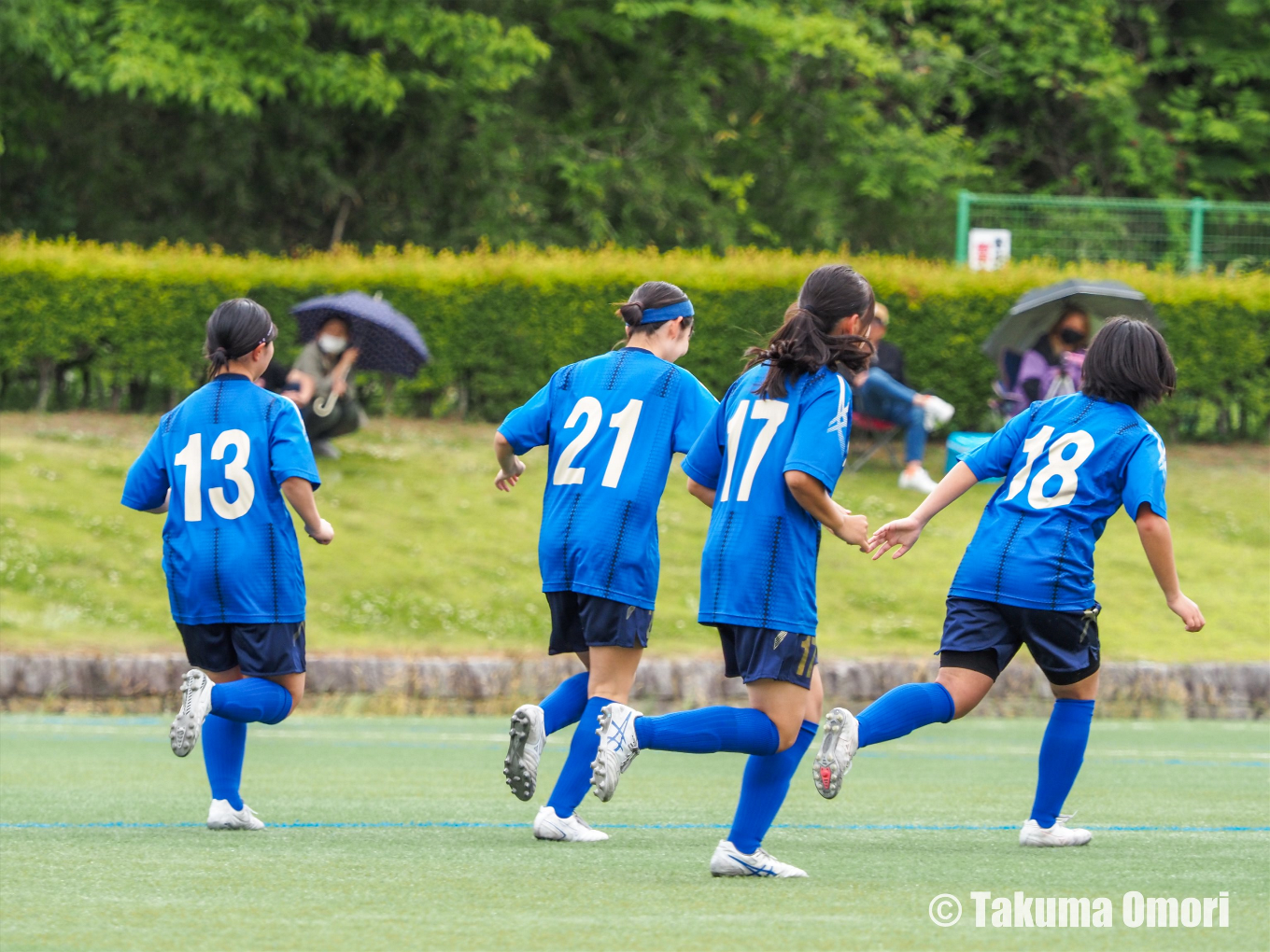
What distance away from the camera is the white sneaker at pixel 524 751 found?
560 centimetres

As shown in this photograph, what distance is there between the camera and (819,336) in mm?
5215

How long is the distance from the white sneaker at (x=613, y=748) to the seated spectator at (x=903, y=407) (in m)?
10.6

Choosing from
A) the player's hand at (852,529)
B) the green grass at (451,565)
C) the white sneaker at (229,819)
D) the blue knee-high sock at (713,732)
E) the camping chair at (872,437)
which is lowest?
the green grass at (451,565)

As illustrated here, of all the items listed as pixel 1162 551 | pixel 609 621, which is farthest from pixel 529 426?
pixel 1162 551

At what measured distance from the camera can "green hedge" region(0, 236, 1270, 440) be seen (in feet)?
54.6

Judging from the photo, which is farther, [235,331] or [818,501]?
[235,331]

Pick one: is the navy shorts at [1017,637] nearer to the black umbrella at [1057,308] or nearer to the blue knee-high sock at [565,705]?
the blue knee-high sock at [565,705]

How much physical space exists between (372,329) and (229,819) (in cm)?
944

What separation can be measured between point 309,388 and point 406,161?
10.8 metres

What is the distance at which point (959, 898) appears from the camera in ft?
15.7

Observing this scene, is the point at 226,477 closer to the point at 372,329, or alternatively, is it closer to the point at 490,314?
the point at 372,329

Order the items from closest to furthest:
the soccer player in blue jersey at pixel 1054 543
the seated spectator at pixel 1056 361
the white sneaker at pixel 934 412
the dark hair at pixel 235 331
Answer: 1. the soccer player in blue jersey at pixel 1054 543
2. the dark hair at pixel 235 331
3. the seated spectator at pixel 1056 361
4. the white sneaker at pixel 934 412

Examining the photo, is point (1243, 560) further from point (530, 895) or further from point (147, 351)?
point (530, 895)

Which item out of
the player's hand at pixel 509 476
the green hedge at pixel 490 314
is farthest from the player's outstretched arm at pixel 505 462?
the green hedge at pixel 490 314
